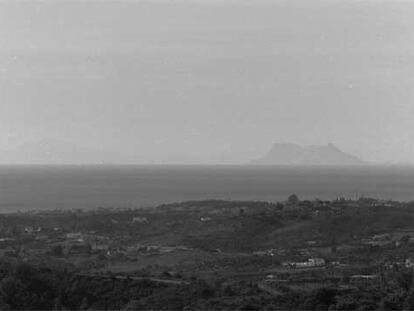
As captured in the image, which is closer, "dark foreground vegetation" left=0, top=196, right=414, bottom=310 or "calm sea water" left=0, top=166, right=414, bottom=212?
"dark foreground vegetation" left=0, top=196, right=414, bottom=310

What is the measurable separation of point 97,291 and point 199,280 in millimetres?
1808

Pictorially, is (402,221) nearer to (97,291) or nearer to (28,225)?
(28,225)

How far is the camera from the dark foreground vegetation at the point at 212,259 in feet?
41.0

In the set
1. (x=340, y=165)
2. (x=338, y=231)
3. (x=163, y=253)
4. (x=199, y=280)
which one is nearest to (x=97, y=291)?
(x=199, y=280)

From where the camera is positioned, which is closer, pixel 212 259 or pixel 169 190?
pixel 212 259

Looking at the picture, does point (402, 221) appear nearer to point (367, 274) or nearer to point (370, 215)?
point (370, 215)

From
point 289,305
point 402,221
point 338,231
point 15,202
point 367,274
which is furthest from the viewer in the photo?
point 15,202

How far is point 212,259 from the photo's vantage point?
1898cm

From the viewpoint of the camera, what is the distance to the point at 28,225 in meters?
27.3

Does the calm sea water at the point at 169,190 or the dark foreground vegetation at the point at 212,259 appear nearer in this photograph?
the dark foreground vegetation at the point at 212,259

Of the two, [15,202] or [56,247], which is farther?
[15,202]

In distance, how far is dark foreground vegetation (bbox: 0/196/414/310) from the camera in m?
12.5

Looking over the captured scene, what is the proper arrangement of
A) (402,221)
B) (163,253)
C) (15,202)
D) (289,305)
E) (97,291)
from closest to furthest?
(289,305), (97,291), (163,253), (402,221), (15,202)

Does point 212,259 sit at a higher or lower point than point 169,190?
lower
